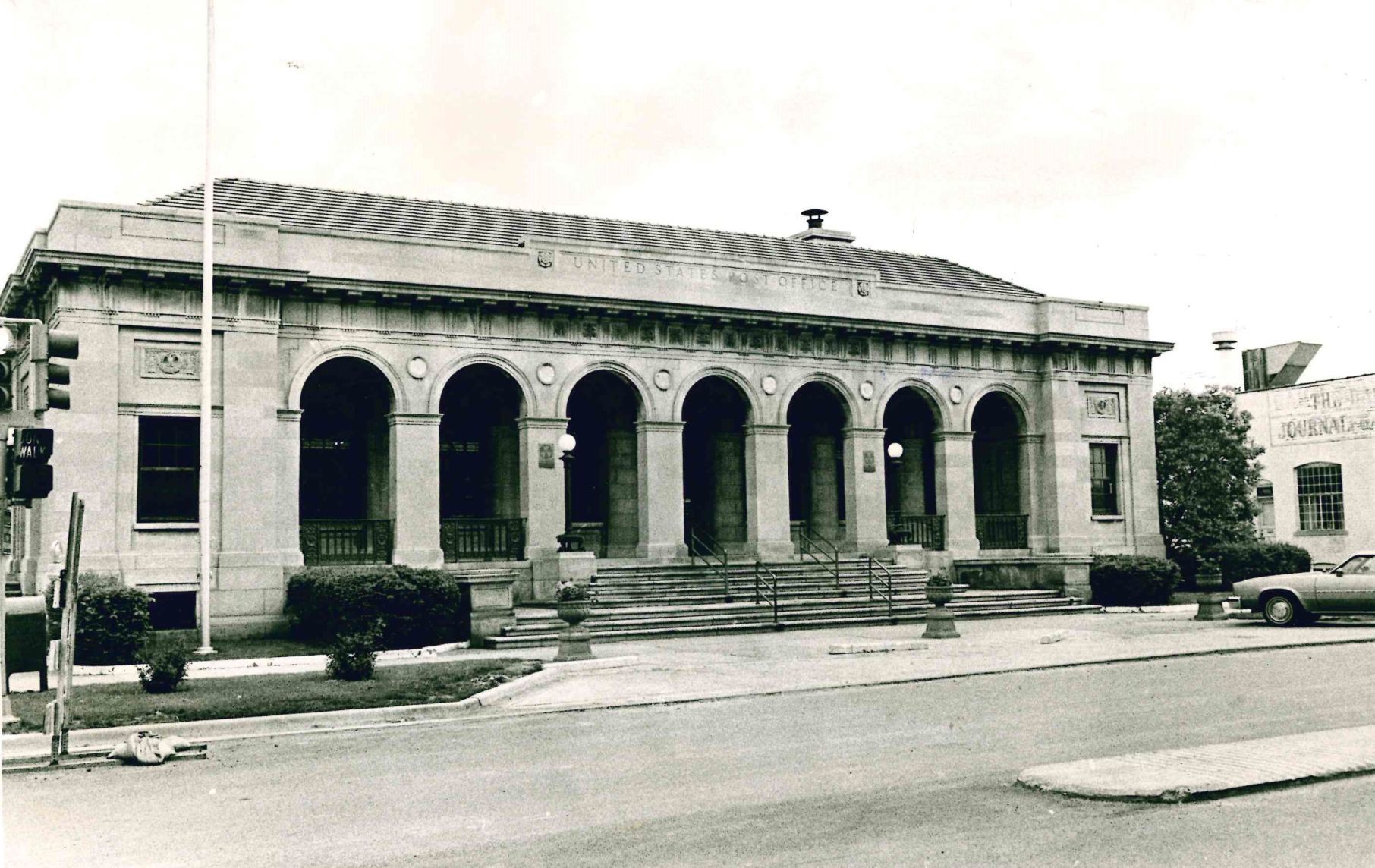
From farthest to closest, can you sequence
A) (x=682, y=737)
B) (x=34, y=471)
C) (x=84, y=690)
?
(x=84, y=690) < (x=682, y=737) < (x=34, y=471)

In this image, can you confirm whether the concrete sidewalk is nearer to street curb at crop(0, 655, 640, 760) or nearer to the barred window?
street curb at crop(0, 655, 640, 760)

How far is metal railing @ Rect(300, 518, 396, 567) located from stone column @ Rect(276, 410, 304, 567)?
550 millimetres

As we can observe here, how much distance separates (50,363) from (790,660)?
449 inches

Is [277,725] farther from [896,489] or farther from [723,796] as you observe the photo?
[896,489]

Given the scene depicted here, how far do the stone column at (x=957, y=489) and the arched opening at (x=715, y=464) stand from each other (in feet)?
17.3

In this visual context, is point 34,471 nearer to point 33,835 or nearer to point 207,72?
point 33,835

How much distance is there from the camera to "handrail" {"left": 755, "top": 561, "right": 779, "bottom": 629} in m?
24.8

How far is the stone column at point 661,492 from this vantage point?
28859 millimetres

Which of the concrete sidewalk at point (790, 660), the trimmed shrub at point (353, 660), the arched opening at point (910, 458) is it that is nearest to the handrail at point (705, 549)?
the concrete sidewalk at point (790, 660)

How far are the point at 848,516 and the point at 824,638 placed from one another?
31.0 feet

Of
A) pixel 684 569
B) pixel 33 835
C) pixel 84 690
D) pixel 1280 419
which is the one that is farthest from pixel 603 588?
pixel 1280 419

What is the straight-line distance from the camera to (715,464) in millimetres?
32219

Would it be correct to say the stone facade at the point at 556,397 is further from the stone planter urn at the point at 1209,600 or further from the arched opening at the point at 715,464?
the stone planter urn at the point at 1209,600

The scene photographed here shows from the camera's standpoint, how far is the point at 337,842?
7570 mm
